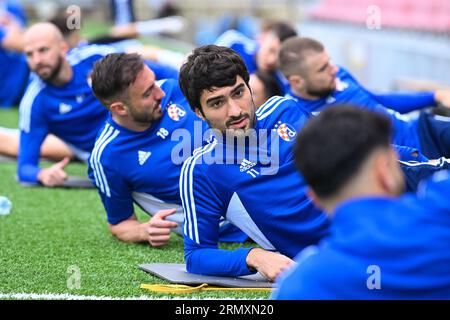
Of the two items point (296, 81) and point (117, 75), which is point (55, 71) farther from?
point (117, 75)

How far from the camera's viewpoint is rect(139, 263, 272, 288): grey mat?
374 cm

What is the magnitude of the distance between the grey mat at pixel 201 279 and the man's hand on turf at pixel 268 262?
9 cm

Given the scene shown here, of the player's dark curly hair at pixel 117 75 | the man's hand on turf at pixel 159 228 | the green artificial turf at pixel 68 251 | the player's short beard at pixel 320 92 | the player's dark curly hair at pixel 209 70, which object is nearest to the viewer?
the player's dark curly hair at pixel 209 70

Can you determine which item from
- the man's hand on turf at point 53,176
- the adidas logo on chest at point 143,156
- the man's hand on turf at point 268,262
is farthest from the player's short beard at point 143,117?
the man's hand on turf at point 53,176

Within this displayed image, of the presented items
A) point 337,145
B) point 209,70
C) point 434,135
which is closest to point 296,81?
point 434,135

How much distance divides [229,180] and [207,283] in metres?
0.44

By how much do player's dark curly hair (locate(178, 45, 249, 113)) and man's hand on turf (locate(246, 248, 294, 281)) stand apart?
68 cm

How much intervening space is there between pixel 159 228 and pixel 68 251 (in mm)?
501

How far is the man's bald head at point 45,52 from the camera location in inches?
259

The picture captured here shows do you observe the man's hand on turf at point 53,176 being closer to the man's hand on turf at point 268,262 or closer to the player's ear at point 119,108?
the player's ear at point 119,108

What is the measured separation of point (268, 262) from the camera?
3.58 metres

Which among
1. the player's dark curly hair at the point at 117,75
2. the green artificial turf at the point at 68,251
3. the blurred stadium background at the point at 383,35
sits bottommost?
the blurred stadium background at the point at 383,35

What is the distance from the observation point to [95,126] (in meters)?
6.88

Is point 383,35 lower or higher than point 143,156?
lower
